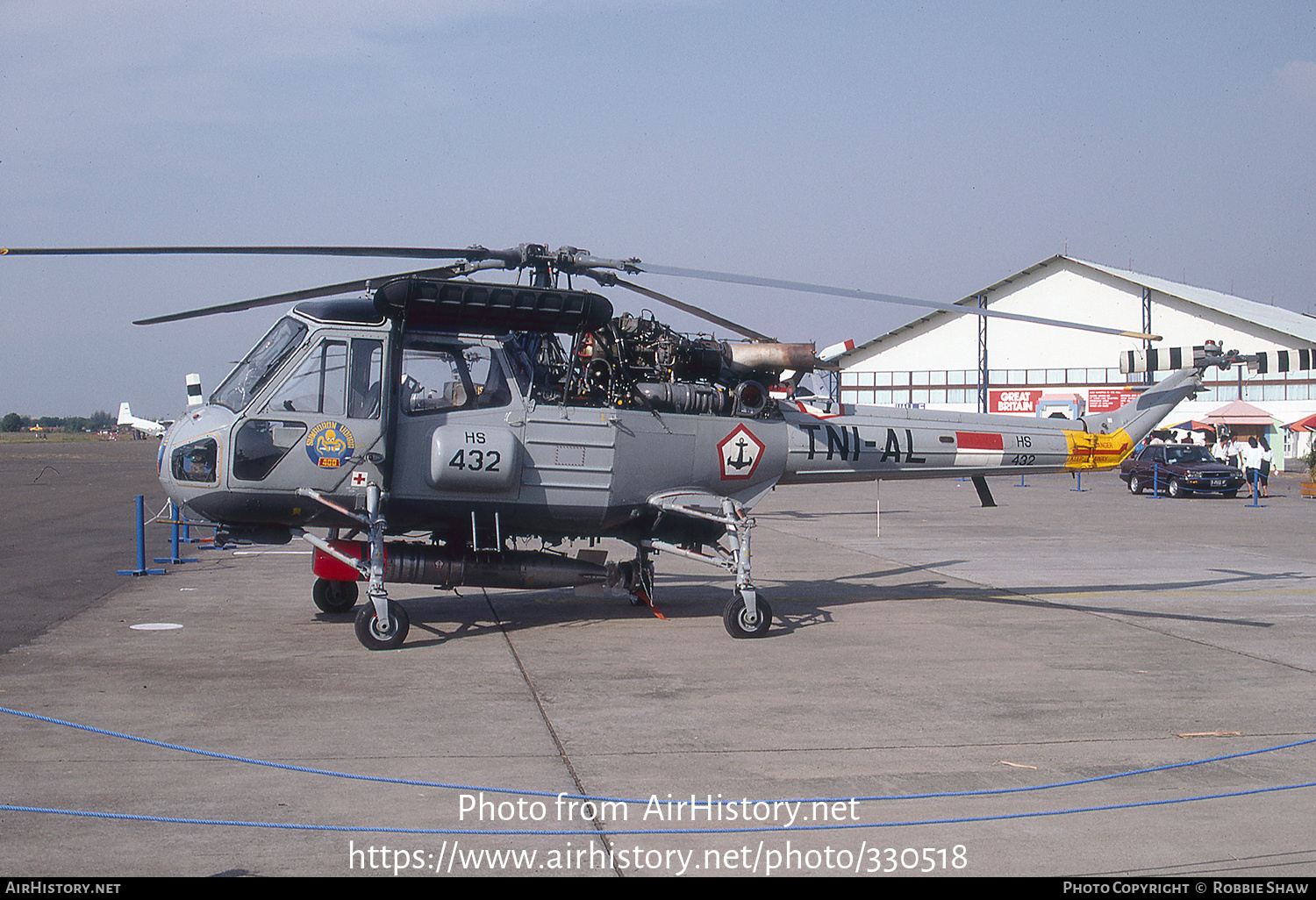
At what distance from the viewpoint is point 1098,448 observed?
44.0ft

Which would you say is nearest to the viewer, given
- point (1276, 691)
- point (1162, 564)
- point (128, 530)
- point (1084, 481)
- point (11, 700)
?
point (11, 700)

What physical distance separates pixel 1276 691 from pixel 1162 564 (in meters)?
9.32

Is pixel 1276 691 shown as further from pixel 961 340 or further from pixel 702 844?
pixel 961 340

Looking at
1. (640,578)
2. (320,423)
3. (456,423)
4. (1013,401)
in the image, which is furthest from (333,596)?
(1013,401)

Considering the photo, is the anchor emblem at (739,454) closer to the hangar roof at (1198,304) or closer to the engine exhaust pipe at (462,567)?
the engine exhaust pipe at (462,567)

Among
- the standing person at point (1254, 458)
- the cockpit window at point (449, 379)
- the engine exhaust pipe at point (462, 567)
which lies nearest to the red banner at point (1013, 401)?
the standing person at point (1254, 458)

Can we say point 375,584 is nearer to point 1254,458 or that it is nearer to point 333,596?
point 333,596

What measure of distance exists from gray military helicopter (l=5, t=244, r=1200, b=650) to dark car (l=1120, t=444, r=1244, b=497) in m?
26.5

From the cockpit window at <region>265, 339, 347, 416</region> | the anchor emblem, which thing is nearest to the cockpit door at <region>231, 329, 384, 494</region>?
the cockpit window at <region>265, 339, 347, 416</region>

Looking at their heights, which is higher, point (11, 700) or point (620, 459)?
point (620, 459)

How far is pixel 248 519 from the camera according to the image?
10125 millimetres

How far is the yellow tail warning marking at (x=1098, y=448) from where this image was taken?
1333cm

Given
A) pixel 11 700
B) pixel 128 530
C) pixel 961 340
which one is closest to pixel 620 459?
pixel 11 700

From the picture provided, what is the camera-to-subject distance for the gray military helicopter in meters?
9.99
